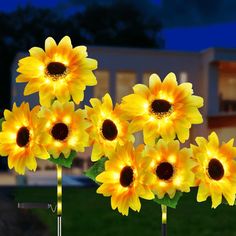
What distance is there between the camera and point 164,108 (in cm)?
164

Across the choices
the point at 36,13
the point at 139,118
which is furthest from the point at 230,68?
the point at 139,118

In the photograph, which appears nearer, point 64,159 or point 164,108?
point 164,108

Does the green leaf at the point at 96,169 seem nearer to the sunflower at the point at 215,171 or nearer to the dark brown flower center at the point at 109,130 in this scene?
the dark brown flower center at the point at 109,130

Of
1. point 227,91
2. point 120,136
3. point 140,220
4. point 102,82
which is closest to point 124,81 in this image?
point 102,82

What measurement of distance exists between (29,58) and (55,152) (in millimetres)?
267

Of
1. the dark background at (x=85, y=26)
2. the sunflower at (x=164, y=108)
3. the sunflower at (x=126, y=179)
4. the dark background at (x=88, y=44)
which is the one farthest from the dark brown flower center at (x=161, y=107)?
the dark background at (x=85, y=26)

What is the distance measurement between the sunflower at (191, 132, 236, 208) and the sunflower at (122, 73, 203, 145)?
8 cm

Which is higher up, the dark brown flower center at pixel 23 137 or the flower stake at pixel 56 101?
the flower stake at pixel 56 101

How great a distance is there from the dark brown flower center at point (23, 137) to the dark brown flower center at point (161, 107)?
343mm

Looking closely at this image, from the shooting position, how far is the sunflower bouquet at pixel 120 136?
1628mm

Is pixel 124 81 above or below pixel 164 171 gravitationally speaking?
above

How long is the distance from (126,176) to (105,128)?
20 cm

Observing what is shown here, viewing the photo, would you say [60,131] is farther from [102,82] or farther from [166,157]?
[102,82]

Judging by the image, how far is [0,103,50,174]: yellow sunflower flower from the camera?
1.66m
